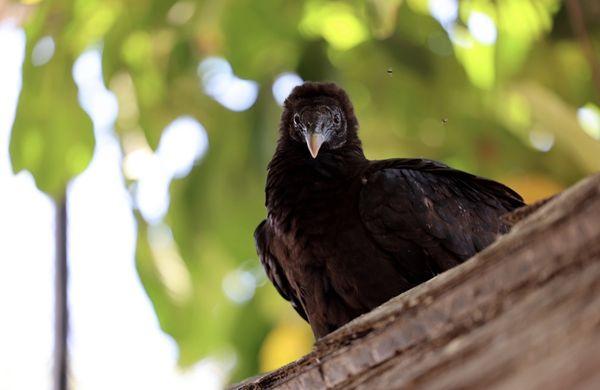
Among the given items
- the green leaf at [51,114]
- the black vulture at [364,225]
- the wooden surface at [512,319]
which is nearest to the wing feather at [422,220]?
the black vulture at [364,225]

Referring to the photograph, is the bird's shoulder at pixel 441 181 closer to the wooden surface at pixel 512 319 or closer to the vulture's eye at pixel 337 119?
the vulture's eye at pixel 337 119

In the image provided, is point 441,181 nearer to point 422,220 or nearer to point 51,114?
point 422,220

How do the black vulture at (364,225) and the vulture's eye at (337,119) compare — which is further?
the vulture's eye at (337,119)

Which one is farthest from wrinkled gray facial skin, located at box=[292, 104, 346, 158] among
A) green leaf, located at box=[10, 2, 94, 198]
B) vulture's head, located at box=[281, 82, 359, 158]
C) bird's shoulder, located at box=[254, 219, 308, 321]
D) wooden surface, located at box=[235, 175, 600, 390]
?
wooden surface, located at box=[235, 175, 600, 390]

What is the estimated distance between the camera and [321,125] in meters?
3.04

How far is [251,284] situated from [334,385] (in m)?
2.50

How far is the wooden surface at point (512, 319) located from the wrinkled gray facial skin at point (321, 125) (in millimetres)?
1567

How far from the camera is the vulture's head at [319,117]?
3.03 m

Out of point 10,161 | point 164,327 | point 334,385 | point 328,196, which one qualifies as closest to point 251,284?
point 164,327

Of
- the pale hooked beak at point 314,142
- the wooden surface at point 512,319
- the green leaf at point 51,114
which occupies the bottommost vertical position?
the wooden surface at point 512,319

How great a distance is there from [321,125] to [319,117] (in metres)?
0.03

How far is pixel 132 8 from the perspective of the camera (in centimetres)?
352

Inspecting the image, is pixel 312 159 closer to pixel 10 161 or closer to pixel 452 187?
pixel 452 187

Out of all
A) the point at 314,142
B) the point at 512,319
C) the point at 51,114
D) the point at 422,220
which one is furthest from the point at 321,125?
the point at 512,319
